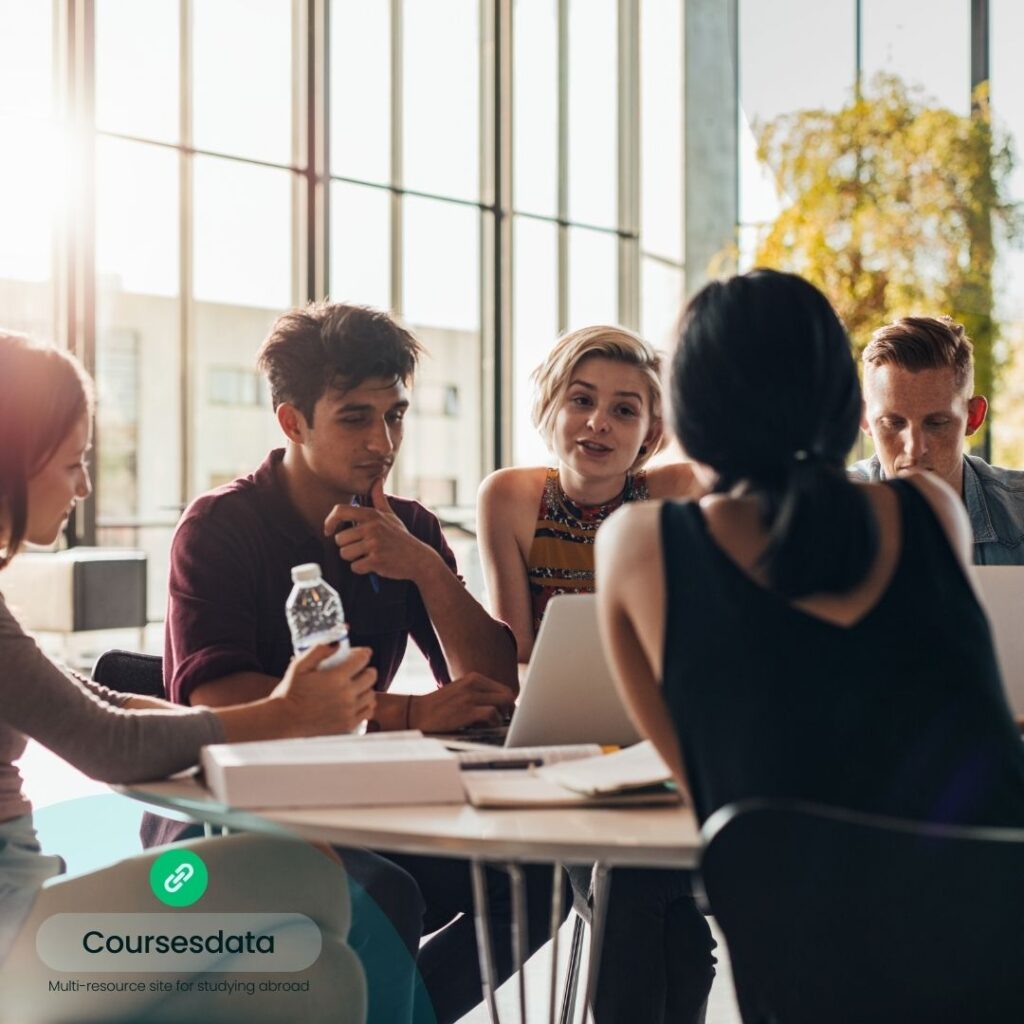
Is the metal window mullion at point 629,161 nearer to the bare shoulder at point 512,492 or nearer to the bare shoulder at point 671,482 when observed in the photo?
the bare shoulder at point 671,482

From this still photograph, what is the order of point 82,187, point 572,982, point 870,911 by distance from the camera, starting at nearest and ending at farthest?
point 870,911
point 572,982
point 82,187

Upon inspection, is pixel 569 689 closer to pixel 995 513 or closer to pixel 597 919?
pixel 597 919

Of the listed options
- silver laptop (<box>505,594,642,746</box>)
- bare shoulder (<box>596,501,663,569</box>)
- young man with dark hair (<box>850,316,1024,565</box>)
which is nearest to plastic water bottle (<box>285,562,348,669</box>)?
silver laptop (<box>505,594,642,746</box>)

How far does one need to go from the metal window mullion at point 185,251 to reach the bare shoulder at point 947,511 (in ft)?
21.9

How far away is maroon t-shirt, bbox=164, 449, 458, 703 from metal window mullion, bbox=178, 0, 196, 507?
18.4 ft

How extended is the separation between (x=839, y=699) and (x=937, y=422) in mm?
1482

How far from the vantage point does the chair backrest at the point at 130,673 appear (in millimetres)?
2049

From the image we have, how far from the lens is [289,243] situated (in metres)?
7.92

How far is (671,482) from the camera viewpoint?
260cm

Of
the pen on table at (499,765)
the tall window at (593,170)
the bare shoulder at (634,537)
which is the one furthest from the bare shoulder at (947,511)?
the tall window at (593,170)

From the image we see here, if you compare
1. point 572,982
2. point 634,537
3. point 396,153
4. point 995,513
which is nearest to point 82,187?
point 396,153

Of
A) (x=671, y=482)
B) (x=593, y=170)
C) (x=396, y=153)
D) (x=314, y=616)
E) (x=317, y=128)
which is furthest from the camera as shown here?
(x=593, y=170)

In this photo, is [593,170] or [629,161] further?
[629,161]

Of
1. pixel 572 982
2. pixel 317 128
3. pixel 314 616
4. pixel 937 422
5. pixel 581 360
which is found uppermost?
pixel 317 128
